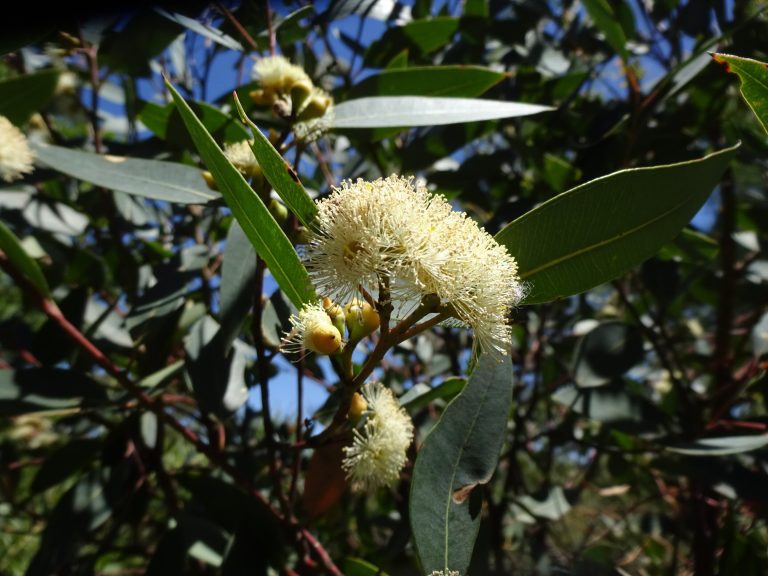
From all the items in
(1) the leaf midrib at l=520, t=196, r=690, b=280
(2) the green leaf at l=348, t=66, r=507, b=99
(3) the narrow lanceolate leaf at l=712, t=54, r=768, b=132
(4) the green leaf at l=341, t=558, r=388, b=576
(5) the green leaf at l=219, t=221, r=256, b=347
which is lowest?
(4) the green leaf at l=341, t=558, r=388, b=576

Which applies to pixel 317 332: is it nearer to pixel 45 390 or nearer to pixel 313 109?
pixel 313 109

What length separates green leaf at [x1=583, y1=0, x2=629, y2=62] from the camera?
4.75ft

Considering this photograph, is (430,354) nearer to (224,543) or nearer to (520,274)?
(224,543)

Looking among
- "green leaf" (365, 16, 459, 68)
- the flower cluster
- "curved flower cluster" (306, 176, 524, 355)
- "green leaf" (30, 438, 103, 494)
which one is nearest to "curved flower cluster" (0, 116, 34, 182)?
the flower cluster

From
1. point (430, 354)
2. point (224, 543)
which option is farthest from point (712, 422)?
point (224, 543)

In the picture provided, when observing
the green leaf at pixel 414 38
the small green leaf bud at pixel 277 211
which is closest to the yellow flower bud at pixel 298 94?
the small green leaf bud at pixel 277 211

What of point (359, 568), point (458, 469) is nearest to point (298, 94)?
point (458, 469)

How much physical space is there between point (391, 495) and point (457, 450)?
128 cm

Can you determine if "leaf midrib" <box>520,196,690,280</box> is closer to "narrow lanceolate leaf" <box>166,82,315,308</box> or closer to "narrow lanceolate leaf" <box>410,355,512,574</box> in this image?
"narrow lanceolate leaf" <box>410,355,512,574</box>

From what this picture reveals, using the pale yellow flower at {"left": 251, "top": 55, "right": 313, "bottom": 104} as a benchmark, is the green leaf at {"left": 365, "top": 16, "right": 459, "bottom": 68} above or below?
above

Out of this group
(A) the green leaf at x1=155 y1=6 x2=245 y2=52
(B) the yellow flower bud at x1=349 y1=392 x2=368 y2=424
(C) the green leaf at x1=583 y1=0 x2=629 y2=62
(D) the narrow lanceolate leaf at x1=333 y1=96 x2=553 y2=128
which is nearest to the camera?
(B) the yellow flower bud at x1=349 y1=392 x2=368 y2=424

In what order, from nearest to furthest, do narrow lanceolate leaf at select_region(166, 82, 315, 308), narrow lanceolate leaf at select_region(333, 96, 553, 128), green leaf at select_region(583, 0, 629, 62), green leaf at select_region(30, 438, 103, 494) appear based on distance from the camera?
1. narrow lanceolate leaf at select_region(166, 82, 315, 308)
2. narrow lanceolate leaf at select_region(333, 96, 553, 128)
3. green leaf at select_region(583, 0, 629, 62)
4. green leaf at select_region(30, 438, 103, 494)

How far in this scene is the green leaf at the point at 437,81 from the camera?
131 cm

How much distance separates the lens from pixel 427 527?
2.93 feet
